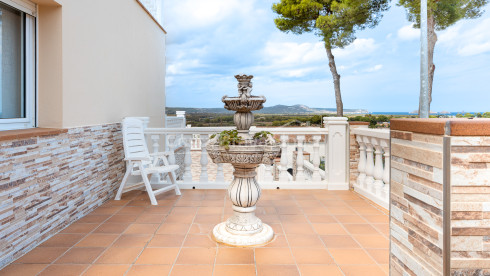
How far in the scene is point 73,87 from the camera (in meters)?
3.01

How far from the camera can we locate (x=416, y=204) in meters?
0.99

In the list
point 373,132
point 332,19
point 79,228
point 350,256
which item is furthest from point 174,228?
point 332,19

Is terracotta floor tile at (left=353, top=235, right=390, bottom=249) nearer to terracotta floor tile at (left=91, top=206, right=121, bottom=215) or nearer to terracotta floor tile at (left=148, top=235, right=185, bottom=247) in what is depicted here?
terracotta floor tile at (left=148, top=235, right=185, bottom=247)

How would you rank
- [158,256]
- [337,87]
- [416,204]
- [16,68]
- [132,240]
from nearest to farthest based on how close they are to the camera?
[416,204]
[158,256]
[132,240]
[16,68]
[337,87]

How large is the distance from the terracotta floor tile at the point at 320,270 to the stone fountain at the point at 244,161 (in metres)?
0.48

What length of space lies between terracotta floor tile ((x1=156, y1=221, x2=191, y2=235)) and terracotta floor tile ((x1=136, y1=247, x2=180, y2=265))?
1.08ft

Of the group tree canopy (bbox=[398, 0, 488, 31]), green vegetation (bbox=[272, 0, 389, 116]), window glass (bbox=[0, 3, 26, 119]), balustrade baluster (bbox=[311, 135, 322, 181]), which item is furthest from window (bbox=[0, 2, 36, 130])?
tree canopy (bbox=[398, 0, 488, 31])

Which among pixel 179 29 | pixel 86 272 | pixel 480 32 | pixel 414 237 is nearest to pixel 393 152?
pixel 414 237

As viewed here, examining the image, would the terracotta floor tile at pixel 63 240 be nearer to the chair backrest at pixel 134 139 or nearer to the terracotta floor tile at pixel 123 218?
the terracotta floor tile at pixel 123 218

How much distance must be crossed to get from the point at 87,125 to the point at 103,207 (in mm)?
969

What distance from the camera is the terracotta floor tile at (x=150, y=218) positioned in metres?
2.92

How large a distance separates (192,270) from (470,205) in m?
1.69

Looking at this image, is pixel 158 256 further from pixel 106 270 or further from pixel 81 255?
pixel 81 255

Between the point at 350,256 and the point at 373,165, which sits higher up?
the point at 373,165
